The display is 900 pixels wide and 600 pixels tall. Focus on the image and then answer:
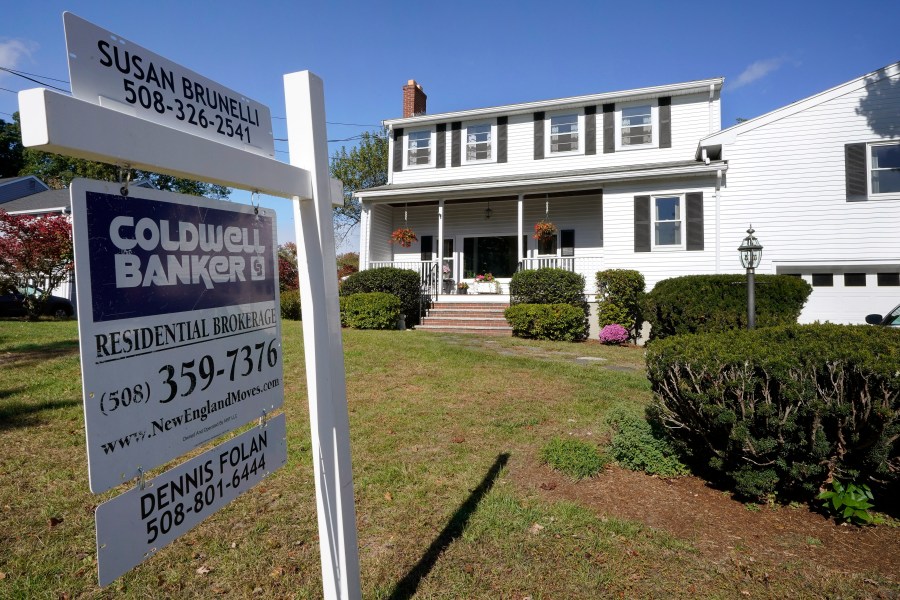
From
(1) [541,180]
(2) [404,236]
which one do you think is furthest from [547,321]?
(2) [404,236]

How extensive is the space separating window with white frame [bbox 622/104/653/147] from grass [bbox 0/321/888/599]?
12.1 m

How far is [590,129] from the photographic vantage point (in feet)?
53.7

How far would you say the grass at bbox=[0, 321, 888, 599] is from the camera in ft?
9.00

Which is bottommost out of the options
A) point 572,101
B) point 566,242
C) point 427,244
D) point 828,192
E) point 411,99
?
point 566,242

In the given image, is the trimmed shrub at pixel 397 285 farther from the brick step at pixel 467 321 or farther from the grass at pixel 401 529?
the grass at pixel 401 529

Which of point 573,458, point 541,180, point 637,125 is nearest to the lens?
point 573,458

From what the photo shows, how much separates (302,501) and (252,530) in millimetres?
436

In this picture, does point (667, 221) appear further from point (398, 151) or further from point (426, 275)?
point (398, 151)

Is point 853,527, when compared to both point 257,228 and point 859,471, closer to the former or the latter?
A: point 859,471

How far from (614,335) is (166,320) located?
1181cm

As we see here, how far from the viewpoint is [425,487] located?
12.8 feet

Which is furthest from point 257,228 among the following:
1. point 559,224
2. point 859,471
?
point 559,224

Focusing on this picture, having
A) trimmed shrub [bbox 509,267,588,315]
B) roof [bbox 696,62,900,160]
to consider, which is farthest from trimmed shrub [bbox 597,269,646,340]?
roof [bbox 696,62,900,160]

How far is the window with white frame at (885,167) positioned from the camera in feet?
42.2
